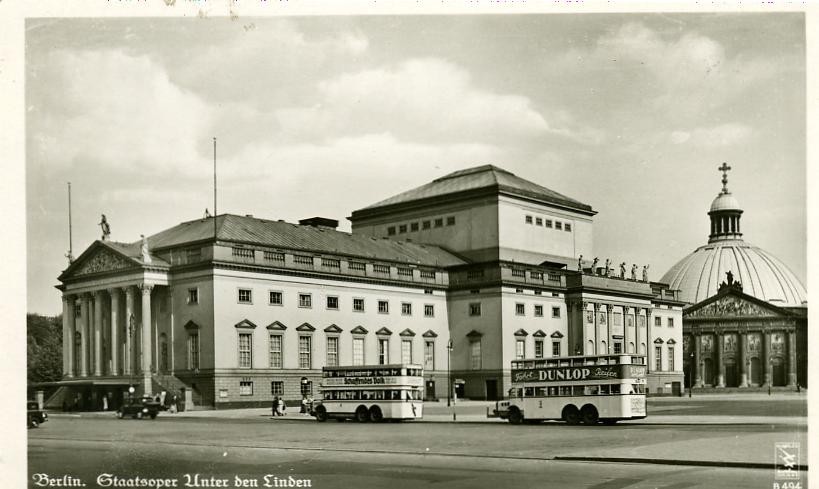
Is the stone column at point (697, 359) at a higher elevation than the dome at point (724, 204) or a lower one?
lower

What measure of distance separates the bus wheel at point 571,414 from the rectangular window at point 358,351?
94.6 feet

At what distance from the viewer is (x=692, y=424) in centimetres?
3766

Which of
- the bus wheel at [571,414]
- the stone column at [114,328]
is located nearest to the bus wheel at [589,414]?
the bus wheel at [571,414]

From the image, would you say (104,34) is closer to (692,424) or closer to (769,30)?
(769,30)

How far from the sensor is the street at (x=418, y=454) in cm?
2075

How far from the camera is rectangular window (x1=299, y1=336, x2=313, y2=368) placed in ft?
211

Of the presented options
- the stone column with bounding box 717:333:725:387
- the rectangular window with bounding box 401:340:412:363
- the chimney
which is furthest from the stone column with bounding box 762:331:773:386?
the chimney

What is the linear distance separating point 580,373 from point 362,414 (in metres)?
11.3

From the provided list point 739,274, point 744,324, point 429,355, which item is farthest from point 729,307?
point 429,355

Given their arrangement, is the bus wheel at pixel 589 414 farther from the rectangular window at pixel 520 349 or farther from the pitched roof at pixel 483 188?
the pitched roof at pixel 483 188

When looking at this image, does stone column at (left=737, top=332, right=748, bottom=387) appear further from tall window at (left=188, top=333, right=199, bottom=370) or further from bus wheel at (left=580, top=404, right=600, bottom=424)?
bus wheel at (left=580, top=404, right=600, bottom=424)

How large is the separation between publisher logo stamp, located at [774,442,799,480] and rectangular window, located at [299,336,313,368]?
44621 mm
